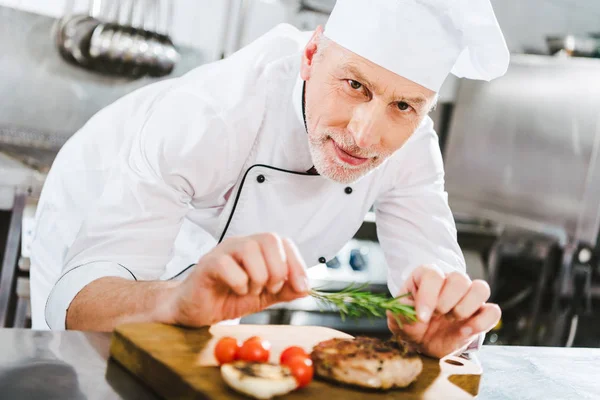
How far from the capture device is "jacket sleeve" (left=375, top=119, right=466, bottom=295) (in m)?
1.80

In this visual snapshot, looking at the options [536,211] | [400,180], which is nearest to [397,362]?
[400,180]

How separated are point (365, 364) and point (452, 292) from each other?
319mm

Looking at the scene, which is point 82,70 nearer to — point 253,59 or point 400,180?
point 253,59

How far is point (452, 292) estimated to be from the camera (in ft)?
3.95

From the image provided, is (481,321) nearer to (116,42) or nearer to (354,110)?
(354,110)

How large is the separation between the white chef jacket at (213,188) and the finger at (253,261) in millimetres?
471

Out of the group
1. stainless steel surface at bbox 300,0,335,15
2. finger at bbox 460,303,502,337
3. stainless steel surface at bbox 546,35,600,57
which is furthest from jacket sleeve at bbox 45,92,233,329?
stainless steel surface at bbox 546,35,600,57

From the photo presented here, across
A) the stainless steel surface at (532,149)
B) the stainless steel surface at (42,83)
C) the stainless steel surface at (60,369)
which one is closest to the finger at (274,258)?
the stainless steel surface at (60,369)

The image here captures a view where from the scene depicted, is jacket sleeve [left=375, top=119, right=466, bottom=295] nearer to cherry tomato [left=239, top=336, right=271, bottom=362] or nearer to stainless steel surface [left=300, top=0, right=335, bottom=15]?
cherry tomato [left=239, top=336, right=271, bottom=362]

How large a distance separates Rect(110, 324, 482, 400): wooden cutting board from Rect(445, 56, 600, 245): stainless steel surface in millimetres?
2642

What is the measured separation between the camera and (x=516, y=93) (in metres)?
3.96

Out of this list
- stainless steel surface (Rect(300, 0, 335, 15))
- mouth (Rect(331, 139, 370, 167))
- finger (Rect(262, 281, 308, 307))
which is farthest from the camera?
stainless steel surface (Rect(300, 0, 335, 15))

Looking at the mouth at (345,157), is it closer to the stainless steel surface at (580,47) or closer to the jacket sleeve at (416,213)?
the jacket sleeve at (416,213)

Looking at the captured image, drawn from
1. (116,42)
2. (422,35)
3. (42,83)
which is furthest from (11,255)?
(422,35)
